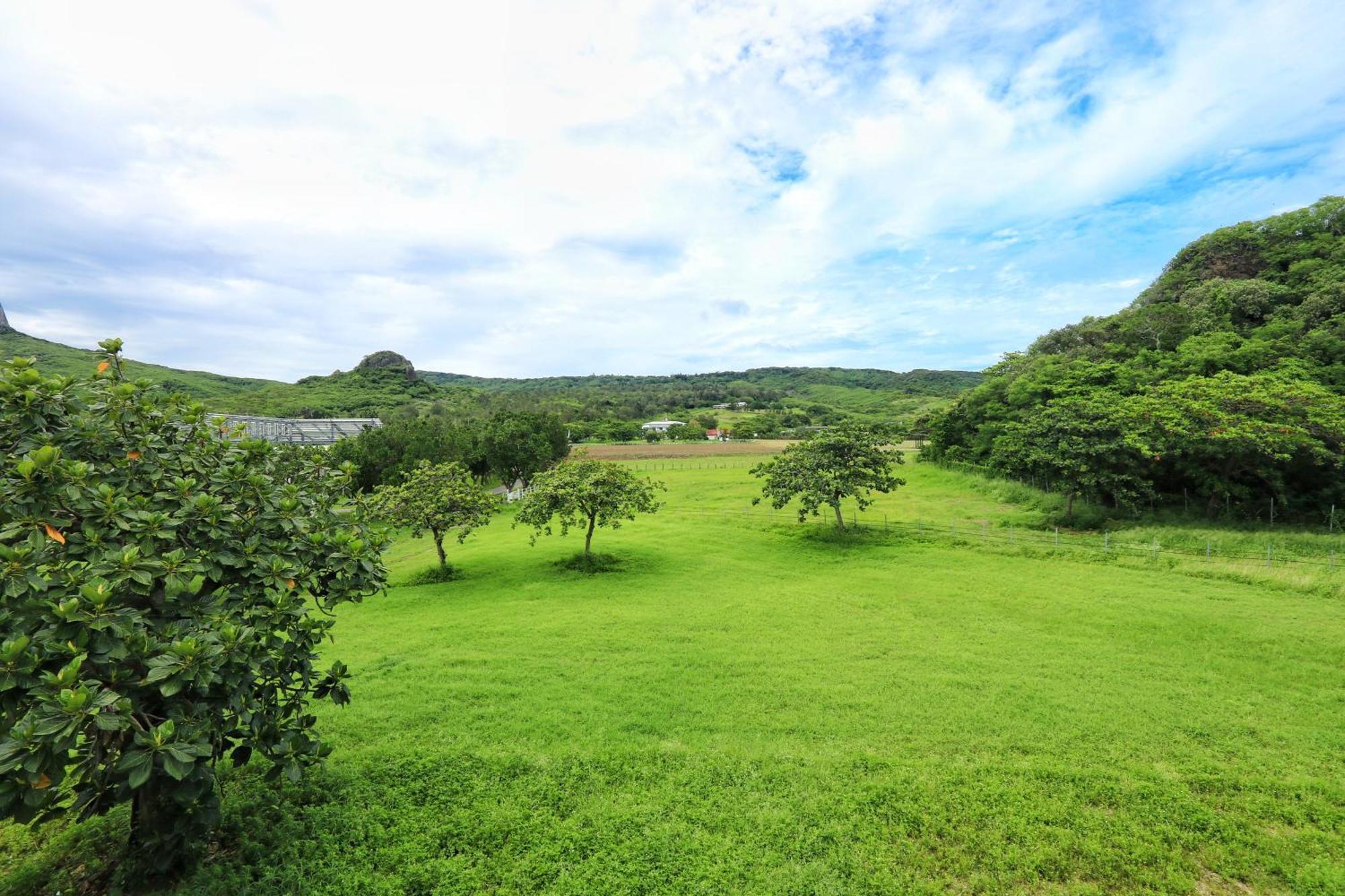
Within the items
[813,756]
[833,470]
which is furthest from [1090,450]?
[813,756]

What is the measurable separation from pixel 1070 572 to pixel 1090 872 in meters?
17.2

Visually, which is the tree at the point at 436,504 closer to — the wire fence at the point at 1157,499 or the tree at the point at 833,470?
the tree at the point at 833,470

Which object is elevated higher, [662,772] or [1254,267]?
[1254,267]

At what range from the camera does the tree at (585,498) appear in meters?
21.9

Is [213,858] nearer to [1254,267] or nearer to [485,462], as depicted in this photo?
[485,462]

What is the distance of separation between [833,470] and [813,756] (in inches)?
758

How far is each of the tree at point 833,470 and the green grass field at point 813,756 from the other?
30.1 feet

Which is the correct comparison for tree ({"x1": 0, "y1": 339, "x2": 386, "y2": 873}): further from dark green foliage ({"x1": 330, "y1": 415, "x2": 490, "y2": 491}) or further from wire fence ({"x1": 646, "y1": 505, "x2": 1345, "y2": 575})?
dark green foliage ({"x1": 330, "y1": 415, "x2": 490, "y2": 491})

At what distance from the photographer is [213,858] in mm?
5887

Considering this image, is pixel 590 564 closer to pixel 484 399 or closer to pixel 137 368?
pixel 484 399

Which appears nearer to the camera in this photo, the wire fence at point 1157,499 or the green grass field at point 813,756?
the green grass field at point 813,756

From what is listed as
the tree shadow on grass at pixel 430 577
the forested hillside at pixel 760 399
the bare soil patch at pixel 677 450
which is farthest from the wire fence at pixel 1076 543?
the forested hillside at pixel 760 399

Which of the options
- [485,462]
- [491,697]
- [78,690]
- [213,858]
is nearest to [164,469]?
[78,690]

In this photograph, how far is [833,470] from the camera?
2645 centimetres
